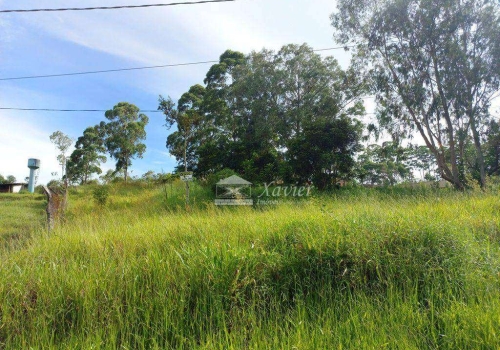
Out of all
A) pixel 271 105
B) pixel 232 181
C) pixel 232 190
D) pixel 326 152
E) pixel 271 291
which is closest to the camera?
pixel 271 291

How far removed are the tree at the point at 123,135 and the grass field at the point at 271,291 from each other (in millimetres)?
21010

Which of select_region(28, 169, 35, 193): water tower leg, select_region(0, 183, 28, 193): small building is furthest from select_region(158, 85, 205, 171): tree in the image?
select_region(0, 183, 28, 193): small building

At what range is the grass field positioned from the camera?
2002 mm

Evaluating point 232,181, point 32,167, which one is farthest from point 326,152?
point 32,167

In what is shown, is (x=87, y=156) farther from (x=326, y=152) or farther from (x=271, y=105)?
(x=326, y=152)

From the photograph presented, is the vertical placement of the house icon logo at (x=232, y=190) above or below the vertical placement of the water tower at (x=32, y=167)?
below

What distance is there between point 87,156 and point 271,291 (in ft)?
86.4

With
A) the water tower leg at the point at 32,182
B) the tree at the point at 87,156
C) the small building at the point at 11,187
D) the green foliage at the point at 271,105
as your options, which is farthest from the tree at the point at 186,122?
the small building at the point at 11,187

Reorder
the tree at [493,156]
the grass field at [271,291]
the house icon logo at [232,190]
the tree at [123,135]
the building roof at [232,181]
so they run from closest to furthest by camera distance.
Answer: the grass field at [271,291] → the house icon logo at [232,190] → the building roof at [232,181] → the tree at [493,156] → the tree at [123,135]

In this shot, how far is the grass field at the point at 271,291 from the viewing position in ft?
6.57

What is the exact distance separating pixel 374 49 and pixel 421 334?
553 inches

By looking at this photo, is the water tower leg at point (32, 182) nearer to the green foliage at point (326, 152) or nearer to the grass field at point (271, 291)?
the green foliage at point (326, 152)

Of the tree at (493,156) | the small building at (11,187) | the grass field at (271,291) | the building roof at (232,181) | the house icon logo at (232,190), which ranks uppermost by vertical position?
the tree at (493,156)

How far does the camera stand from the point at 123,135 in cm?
2314
